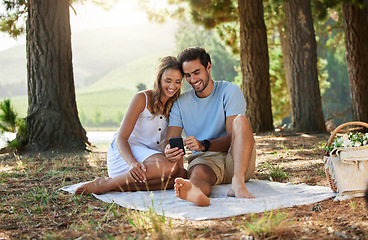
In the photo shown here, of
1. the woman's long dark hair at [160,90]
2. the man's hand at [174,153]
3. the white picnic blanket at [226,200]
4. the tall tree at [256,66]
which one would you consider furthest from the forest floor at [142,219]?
the tall tree at [256,66]

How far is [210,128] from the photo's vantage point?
293 centimetres

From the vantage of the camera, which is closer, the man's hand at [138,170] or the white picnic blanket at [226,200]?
the white picnic blanket at [226,200]

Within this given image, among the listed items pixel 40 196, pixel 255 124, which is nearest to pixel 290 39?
pixel 255 124

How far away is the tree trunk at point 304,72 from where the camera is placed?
276 inches

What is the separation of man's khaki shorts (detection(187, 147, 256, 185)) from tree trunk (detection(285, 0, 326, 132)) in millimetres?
4510

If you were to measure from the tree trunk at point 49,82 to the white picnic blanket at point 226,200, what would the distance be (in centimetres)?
251

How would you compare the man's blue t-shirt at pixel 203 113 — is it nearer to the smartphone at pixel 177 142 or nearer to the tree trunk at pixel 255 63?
the smartphone at pixel 177 142

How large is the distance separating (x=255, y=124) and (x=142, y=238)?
6044mm

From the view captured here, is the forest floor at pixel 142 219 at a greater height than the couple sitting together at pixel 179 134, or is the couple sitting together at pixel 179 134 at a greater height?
the couple sitting together at pixel 179 134

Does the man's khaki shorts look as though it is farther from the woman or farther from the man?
the woman

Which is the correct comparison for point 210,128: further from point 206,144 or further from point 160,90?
point 160,90

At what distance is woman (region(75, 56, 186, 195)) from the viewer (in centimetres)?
Result: 268

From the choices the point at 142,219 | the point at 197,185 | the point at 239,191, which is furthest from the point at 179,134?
the point at 142,219

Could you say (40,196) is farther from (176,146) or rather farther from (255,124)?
(255,124)
